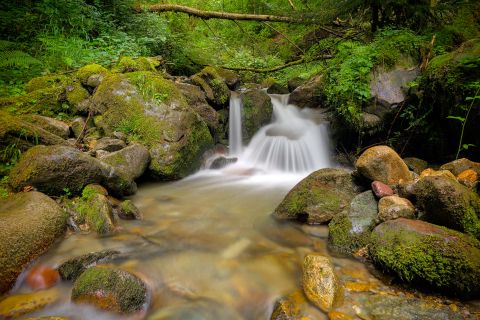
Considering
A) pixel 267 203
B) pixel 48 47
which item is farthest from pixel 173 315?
pixel 48 47

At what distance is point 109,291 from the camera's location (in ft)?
8.11

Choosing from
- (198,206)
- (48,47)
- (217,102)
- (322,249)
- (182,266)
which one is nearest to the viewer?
(182,266)

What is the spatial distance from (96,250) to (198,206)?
1.78m

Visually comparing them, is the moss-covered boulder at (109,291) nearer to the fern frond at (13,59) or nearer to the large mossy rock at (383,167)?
the large mossy rock at (383,167)

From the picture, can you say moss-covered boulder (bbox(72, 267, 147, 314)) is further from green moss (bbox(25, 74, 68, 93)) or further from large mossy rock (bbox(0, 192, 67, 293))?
green moss (bbox(25, 74, 68, 93))

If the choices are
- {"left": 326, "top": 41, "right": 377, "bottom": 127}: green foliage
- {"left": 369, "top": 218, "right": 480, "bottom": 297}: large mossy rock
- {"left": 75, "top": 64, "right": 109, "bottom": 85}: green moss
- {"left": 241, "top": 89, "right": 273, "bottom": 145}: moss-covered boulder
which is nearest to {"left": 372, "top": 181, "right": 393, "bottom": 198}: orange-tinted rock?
{"left": 369, "top": 218, "right": 480, "bottom": 297}: large mossy rock

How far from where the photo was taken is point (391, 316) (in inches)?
94.9

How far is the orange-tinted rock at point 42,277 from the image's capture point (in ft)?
9.11

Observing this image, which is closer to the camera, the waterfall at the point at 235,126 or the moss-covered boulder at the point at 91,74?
the moss-covered boulder at the point at 91,74

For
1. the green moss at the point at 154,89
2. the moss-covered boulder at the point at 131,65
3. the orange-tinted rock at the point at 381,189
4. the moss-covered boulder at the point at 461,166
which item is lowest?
the orange-tinted rock at the point at 381,189

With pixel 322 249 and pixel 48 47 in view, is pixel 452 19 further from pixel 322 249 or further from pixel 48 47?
pixel 48 47

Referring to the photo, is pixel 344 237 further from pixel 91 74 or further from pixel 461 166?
pixel 91 74

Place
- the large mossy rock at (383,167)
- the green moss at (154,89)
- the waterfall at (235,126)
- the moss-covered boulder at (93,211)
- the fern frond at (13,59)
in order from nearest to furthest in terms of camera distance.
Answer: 1. the moss-covered boulder at (93,211)
2. the large mossy rock at (383,167)
3. the fern frond at (13,59)
4. the green moss at (154,89)
5. the waterfall at (235,126)

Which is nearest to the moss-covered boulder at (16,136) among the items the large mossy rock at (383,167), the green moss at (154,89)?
the green moss at (154,89)
